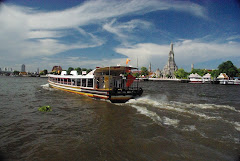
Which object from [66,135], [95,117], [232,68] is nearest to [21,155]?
[66,135]

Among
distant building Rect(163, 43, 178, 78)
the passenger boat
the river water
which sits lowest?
the river water

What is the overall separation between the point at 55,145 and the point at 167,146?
545cm

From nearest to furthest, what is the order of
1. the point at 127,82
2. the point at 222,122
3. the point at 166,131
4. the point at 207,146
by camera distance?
the point at 207,146 < the point at 166,131 < the point at 222,122 < the point at 127,82

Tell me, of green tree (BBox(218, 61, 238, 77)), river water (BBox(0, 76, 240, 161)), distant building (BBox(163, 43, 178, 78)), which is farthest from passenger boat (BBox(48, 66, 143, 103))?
distant building (BBox(163, 43, 178, 78))

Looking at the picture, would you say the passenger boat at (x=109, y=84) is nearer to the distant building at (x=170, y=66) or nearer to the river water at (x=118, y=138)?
the river water at (x=118, y=138)

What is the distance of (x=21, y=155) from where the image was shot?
230 inches

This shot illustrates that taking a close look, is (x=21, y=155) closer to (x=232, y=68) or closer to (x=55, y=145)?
(x=55, y=145)

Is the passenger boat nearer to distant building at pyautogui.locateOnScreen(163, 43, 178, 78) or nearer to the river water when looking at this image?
the river water

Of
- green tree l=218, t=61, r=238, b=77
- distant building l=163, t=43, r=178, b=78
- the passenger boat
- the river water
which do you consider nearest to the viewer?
the river water

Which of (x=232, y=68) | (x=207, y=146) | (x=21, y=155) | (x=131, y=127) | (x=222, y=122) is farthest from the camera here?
(x=232, y=68)

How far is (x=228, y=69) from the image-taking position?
92.1 meters

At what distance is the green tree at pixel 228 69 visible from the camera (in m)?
90.2

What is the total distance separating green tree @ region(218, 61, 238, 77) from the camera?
9025 cm

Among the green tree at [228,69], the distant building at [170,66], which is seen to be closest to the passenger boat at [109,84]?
the green tree at [228,69]
